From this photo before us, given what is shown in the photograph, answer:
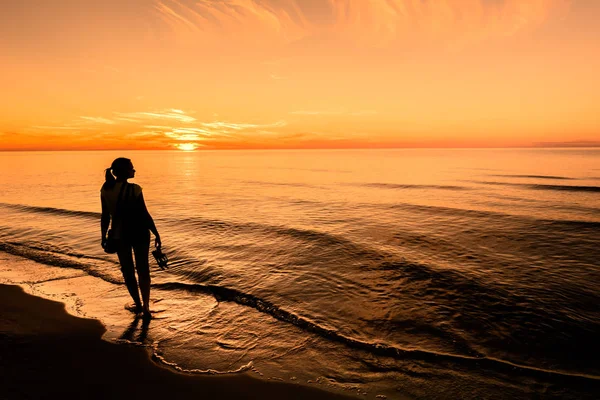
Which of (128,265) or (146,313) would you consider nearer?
(128,265)

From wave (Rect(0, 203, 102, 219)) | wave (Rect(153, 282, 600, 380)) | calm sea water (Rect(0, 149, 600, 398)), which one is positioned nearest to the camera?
calm sea water (Rect(0, 149, 600, 398))

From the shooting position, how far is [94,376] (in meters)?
4.16

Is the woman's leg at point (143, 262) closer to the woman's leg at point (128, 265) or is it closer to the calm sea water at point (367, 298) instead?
the woman's leg at point (128, 265)

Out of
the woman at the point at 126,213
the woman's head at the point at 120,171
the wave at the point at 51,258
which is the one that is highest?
the woman's head at the point at 120,171

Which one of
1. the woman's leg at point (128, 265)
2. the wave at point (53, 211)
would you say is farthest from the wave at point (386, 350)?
the wave at point (53, 211)

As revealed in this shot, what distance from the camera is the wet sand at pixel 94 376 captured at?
12.6 feet

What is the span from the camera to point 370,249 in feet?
36.4

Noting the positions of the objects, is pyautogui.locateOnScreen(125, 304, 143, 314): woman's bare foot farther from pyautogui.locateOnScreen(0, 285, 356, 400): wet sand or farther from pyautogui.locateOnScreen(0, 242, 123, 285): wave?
pyautogui.locateOnScreen(0, 242, 123, 285): wave

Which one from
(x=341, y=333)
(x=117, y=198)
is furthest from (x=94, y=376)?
(x=341, y=333)

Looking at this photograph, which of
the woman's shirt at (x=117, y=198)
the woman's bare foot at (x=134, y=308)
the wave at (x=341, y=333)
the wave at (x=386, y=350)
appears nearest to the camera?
the wave at (x=386, y=350)

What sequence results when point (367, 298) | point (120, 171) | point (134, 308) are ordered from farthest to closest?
point (367, 298) < point (134, 308) < point (120, 171)

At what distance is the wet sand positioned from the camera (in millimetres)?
3855

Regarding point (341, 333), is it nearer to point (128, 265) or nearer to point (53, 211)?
point (128, 265)

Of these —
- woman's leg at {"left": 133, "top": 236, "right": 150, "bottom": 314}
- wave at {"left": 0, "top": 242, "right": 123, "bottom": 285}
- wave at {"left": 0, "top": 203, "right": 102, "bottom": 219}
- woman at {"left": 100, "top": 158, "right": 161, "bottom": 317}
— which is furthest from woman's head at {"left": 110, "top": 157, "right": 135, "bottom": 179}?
wave at {"left": 0, "top": 203, "right": 102, "bottom": 219}
